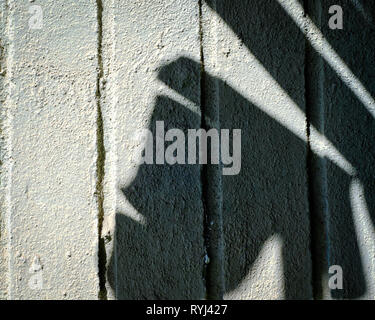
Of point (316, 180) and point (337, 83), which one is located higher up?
point (337, 83)

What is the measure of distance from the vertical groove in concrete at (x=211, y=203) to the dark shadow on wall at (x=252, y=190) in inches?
1.2

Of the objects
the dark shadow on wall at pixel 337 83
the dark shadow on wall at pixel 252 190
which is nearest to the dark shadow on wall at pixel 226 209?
the dark shadow on wall at pixel 252 190

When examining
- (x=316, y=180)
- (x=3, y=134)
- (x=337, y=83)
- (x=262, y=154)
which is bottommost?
(x=316, y=180)

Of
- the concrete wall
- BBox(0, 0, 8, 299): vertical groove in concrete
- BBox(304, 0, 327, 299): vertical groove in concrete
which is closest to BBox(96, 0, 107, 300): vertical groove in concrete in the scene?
the concrete wall

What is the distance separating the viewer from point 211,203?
1616 millimetres

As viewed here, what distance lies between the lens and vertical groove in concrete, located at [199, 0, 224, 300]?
5.26 feet

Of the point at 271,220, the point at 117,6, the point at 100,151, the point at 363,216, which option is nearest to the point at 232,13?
the point at 117,6

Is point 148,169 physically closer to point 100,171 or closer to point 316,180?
point 100,171

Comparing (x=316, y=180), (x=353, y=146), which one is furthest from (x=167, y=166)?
(x=353, y=146)

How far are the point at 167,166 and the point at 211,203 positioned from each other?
0.92 feet

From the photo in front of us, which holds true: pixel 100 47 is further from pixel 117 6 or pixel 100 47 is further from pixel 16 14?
pixel 16 14

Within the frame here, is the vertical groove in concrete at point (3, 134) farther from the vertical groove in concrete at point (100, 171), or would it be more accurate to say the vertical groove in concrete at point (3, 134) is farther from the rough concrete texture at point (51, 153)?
the vertical groove in concrete at point (100, 171)

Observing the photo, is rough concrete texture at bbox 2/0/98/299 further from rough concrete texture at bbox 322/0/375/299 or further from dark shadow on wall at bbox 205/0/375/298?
rough concrete texture at bbox 322/0/375/299

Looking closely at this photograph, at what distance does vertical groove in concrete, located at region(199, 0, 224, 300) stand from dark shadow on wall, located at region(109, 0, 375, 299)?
0.03 meters
